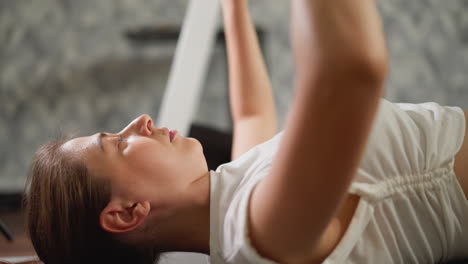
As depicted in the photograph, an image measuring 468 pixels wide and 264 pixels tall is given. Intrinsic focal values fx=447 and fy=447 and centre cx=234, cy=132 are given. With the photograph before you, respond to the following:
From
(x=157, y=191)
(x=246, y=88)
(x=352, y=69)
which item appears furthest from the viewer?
(x=246, y=88)

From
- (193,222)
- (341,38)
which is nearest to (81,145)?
(193,222)

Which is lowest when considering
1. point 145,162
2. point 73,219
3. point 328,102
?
point 73,219

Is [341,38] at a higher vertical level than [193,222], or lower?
higher

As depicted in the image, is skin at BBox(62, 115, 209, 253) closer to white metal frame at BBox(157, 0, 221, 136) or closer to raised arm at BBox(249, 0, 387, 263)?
raised arm at BBox(249, 0, 387, 263)

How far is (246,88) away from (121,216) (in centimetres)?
50

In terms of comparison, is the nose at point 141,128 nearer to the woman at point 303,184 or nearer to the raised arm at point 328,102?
the woman at point 303,184

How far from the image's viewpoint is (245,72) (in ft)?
3.75

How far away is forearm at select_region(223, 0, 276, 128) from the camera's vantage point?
3.67 feet

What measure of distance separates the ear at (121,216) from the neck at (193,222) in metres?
0.04

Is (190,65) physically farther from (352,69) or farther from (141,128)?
(352,69)

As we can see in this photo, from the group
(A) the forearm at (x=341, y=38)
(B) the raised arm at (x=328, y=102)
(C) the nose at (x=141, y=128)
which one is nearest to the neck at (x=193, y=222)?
(C) the nose at (x=141, y=128)

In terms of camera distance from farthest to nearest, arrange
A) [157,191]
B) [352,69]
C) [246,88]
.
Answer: [246,88]
[157,191]
[352,69]

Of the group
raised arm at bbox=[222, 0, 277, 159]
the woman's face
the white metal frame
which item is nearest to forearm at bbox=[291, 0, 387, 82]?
the woman's face

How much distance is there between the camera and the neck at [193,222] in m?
0.74
